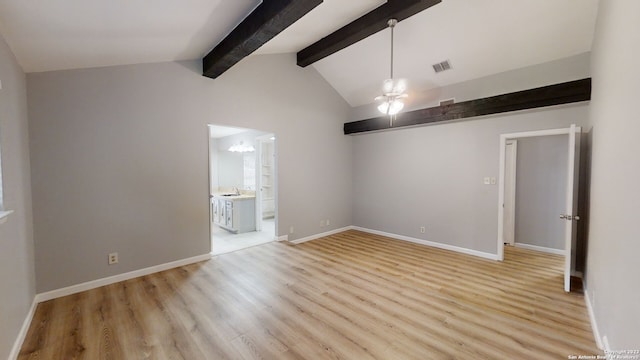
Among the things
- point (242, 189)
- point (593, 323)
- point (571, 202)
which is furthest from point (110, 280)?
point (571, 202)

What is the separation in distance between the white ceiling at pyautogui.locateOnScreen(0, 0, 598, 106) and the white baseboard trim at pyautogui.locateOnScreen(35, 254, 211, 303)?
2454 mm

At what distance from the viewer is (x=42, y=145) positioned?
112 inches

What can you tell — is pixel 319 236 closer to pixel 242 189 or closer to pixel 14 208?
pixel 242 189

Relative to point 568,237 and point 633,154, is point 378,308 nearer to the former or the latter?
point 633,154

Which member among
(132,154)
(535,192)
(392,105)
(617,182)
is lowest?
(535,192)

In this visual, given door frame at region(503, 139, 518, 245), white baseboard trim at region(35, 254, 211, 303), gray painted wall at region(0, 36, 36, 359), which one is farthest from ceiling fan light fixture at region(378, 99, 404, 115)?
gray painted wall at region(0, 36, 36, 359)

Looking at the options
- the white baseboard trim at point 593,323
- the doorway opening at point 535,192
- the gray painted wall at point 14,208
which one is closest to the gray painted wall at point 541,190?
the doorway opening at point 535,192

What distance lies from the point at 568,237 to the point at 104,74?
19.6 ft

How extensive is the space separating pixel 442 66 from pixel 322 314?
13.8 feet

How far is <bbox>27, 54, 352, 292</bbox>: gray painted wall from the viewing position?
9.56ft

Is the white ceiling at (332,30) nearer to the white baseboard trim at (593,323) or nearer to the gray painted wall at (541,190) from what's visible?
the gray painted wall at (541,190)

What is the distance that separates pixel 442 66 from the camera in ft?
14.3

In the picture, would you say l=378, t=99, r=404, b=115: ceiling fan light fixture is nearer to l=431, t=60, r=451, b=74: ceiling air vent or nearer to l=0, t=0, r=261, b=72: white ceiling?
l=431, t=60, r=451, b=74: ceiling air vent

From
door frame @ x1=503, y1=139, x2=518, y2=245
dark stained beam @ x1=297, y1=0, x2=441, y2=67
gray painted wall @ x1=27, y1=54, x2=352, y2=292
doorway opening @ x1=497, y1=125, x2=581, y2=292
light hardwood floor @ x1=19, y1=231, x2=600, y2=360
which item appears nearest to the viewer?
light hardwood floor @ x1=19, y1=231, x2=600, y2=360
